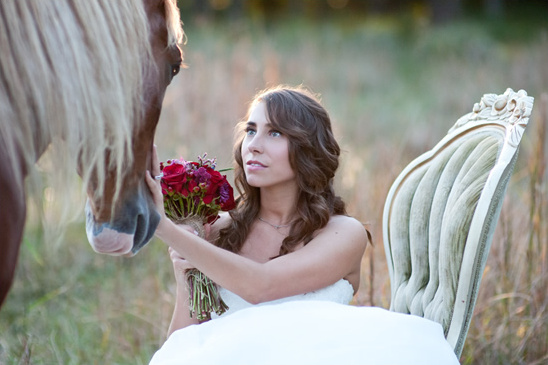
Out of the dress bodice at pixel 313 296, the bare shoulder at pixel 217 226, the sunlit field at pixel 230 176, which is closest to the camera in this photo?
the dress bodice at pixel 313 296

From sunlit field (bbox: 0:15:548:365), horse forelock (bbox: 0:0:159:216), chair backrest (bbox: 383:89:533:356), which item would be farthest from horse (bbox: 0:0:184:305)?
chair backrest (bbox: 383:89:533:356)

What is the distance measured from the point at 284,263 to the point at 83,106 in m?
0.89

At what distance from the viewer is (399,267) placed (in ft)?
7.85

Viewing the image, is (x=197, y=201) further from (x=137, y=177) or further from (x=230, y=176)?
(x=230, y=176)

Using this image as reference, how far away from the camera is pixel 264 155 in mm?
2119

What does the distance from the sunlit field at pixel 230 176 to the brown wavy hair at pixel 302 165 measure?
472mm

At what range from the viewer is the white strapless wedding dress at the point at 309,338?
174 cm

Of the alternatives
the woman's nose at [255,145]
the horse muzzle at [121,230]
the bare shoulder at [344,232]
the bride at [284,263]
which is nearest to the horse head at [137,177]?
the horse muzzle at [121,230]

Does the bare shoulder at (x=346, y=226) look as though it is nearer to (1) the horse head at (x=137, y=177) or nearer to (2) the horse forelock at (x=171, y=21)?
(1) the horse head at (x=137, y=177)

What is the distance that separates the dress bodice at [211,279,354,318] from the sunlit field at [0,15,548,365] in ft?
1.99

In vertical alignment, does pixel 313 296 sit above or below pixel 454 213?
below

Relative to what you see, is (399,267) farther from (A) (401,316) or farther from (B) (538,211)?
(B) (538,211)

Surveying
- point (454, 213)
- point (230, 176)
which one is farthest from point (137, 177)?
point (230, 176)

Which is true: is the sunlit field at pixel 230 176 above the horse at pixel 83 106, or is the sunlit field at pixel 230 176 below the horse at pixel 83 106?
below
